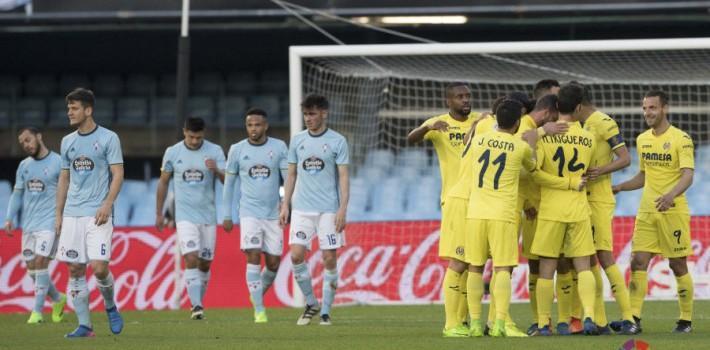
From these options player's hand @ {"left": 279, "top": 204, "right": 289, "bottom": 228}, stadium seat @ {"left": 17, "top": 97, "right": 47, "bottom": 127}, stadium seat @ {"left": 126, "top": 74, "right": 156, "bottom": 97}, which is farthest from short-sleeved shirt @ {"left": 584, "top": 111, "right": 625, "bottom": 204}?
stadium seat @ {"left": 17, "top": 97, "right": 47, "bottom": 127}

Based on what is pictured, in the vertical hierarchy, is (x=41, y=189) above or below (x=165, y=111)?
below

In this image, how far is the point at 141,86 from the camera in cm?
2698

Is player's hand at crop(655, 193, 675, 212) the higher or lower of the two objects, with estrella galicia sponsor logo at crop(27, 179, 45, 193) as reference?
lower

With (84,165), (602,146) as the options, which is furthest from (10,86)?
(602,146)

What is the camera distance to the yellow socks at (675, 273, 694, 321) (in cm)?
1117

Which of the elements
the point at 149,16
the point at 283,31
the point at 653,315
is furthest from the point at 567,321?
the point at 283,31

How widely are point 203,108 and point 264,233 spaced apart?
504 inches

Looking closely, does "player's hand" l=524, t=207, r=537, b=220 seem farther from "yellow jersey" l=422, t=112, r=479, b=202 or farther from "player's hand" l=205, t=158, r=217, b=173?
"player's hand" l=205, t=158, r=217, b=173

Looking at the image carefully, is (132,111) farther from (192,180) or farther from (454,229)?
(454,229)

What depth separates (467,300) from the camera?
10.7 meters

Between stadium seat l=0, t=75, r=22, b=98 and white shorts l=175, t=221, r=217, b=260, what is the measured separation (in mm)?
13214

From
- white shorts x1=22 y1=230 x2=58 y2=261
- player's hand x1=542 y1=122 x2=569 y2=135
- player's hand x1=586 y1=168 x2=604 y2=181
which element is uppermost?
player's hand x1=542 y1=122 x2=569 y2=135

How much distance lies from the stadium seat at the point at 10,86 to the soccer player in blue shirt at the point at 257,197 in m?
14.0

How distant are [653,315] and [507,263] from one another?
4.33 meters
